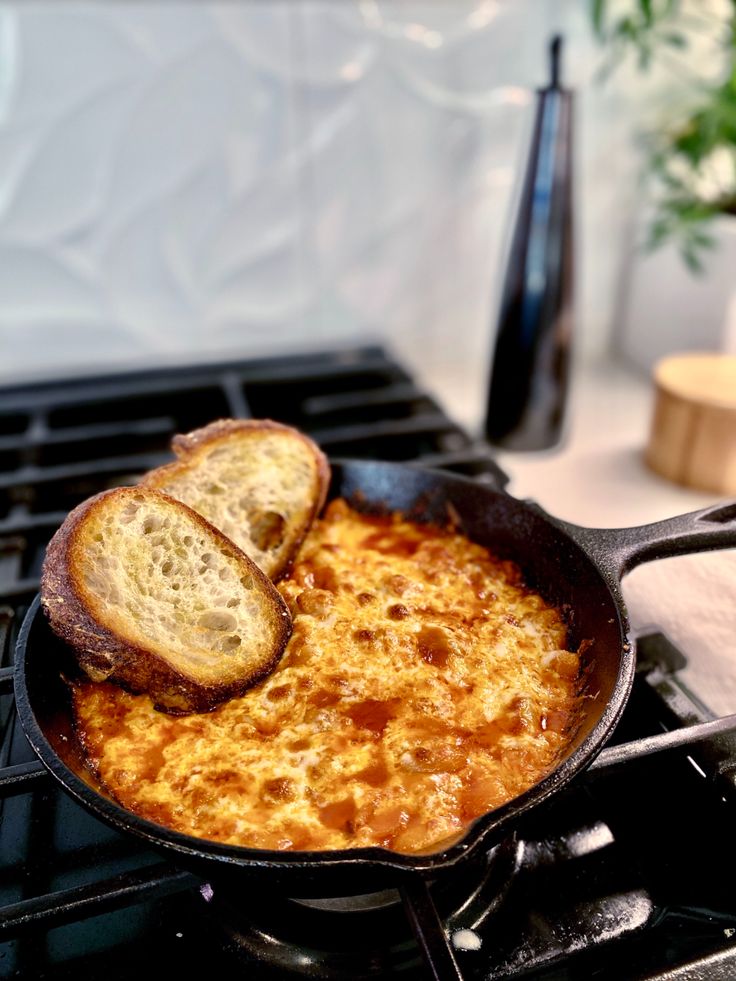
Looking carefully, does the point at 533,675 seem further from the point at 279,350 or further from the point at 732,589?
the point at 279,350

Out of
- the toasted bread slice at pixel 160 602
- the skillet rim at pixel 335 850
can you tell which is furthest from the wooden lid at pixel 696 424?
the toasted bread slice at pixel 160 602

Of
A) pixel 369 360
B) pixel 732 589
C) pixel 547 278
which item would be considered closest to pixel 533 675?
pixel 732 589

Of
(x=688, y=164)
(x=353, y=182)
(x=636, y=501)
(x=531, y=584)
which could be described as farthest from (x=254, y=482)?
(x=688, y=164)

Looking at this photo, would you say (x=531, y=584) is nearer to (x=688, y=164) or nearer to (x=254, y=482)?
(x=254, y=482)

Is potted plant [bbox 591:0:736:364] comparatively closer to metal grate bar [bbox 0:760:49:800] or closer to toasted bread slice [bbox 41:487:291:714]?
toasted bread slice [bbox 41:487:291:714]

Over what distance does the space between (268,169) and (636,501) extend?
971 millimetres

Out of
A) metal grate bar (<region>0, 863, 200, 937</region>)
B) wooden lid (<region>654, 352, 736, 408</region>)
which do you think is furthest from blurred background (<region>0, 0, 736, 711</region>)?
metal grate bar (<region>0, 863, 200, 937</region>)

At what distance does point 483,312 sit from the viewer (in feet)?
6.33

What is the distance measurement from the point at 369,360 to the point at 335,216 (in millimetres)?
312

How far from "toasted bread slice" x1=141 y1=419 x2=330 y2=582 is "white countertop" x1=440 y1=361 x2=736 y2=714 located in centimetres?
41

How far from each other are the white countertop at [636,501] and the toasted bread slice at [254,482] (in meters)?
0.41

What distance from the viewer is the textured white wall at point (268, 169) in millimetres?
1541

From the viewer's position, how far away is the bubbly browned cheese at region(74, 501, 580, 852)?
0.68 meters

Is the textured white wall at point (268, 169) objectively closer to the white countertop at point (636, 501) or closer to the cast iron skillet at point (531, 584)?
the white countertop at point (636, 501)
